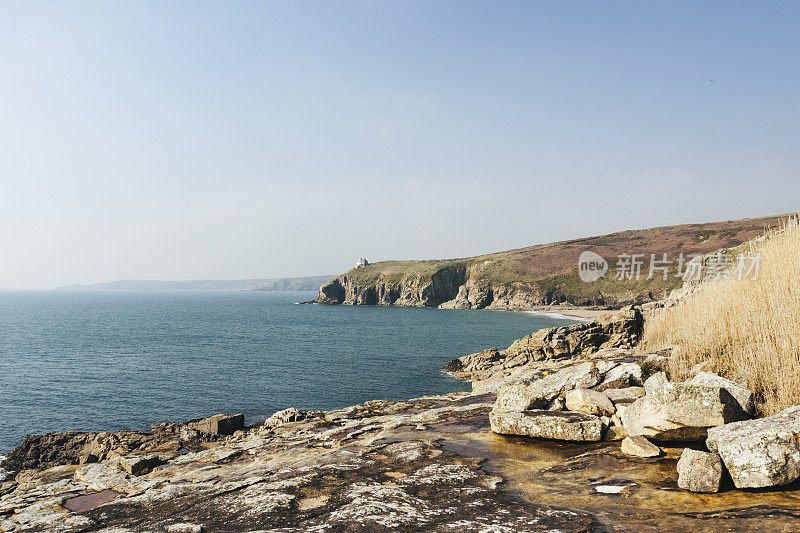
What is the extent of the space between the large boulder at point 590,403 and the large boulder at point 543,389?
0.73 m

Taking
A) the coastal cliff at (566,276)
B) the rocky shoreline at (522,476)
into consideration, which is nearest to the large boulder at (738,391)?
the rocky shoreline at (522,476)

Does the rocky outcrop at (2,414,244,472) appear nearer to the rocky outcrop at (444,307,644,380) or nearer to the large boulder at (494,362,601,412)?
the large boulder at (494,362,601,412)

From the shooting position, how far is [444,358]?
6109 cm

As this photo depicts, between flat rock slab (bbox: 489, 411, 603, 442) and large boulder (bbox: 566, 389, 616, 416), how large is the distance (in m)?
0.48

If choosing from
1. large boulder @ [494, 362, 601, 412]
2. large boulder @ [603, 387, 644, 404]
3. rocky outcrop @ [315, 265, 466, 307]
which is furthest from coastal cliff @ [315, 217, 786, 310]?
large boulder @ [603, 387, 644, 404]

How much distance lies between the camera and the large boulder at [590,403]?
→ 442 inches

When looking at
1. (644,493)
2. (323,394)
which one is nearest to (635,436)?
(644,493)

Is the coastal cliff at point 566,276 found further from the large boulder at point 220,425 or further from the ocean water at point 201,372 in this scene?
the large boulder at point 220,425

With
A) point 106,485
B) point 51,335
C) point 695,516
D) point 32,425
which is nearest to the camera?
point 695,516

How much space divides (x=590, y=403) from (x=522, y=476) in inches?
148

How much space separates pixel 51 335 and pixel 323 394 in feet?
229

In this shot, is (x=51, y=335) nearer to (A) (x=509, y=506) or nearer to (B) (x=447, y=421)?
(B) (x=447, y=421)

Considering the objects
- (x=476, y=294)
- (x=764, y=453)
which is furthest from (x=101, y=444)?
(x=476, y=294)

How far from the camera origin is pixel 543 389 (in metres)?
12.8
